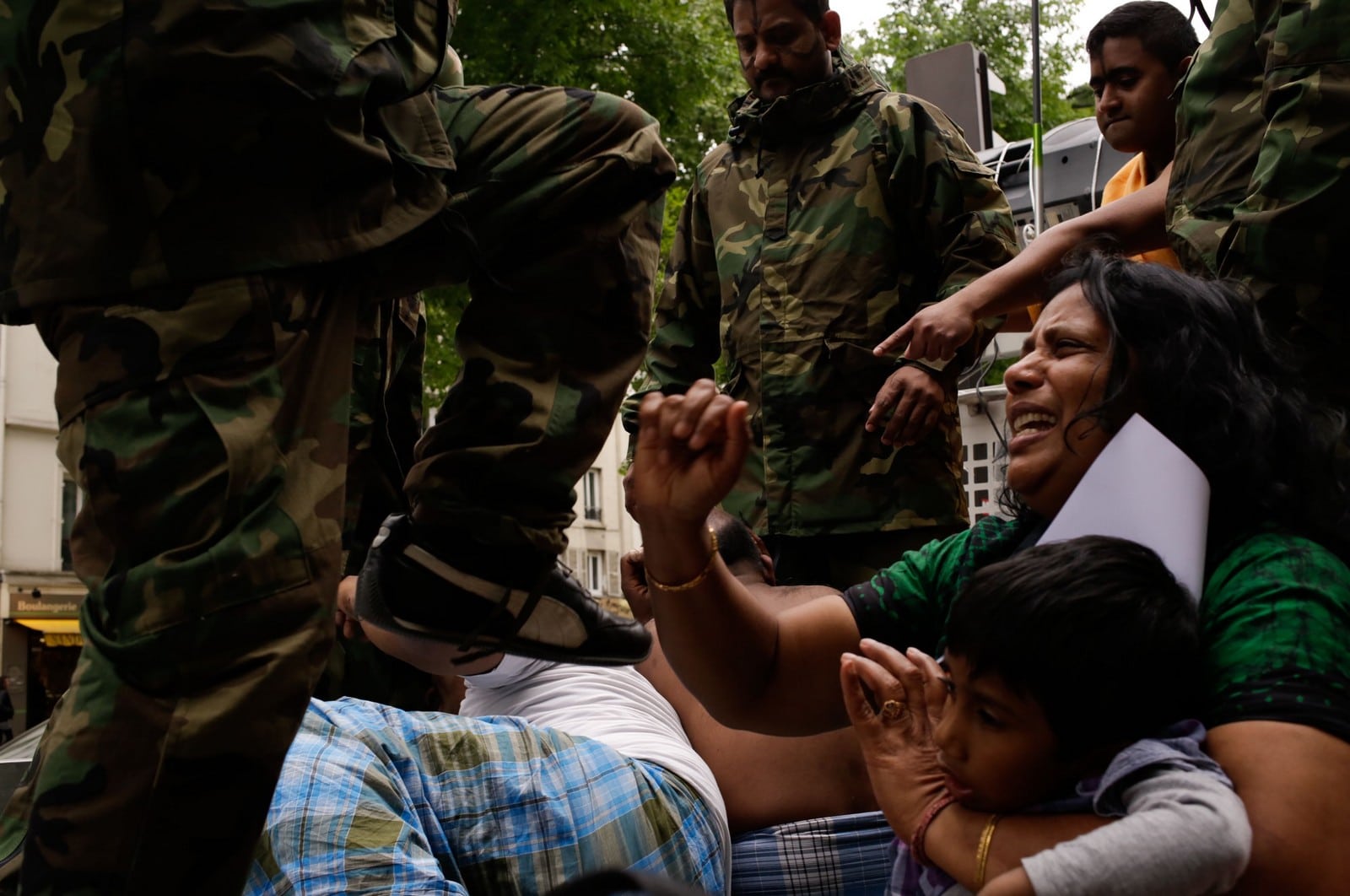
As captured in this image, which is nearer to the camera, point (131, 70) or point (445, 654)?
point (131, 70)

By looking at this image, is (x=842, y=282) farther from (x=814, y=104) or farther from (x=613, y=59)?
(x=613, y=59)

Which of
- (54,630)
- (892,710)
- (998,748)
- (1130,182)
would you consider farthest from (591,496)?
(998,748)

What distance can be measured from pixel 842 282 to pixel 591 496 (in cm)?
3170

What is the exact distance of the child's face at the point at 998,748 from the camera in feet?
5.78

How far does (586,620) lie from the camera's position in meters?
2.18

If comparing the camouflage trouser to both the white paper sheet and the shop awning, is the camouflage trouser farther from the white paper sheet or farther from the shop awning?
the shop awning

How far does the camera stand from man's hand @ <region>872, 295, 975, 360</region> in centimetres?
303

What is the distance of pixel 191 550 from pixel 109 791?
27cm

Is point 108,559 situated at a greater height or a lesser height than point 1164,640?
greater

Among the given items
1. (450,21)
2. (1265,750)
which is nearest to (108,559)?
(450,21)

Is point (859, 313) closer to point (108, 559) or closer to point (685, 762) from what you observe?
point (685, 762)

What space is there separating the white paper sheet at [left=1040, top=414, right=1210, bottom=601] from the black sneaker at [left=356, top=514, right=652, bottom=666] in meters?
0.67

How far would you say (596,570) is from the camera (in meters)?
35.6

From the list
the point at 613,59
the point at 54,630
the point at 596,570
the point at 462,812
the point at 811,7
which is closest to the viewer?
the point at 462,812
